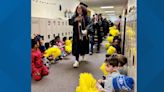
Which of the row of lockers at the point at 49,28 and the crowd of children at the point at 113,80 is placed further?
the row of lockers at the point at 49,28

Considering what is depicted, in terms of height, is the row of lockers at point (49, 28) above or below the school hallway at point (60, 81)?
above

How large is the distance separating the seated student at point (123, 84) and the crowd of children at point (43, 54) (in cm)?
220

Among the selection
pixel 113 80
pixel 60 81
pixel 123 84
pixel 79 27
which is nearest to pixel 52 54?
pixel 79 27

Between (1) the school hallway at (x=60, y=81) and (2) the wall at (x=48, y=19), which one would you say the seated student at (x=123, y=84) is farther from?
(2) the wall at (x=48, y=19)

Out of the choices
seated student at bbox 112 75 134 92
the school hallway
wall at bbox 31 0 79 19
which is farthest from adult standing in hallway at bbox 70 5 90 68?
seated student at bbox 112 75 134 92

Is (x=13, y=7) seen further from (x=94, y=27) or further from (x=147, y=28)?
(x=94, y=27)

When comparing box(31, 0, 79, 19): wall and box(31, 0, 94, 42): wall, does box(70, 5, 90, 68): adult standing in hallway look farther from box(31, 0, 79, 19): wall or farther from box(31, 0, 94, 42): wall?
box(31, 0, 79, 19): wall

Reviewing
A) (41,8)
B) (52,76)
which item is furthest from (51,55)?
(41,8)

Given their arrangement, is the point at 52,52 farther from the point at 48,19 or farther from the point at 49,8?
the point at 49,8

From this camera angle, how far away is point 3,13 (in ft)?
3.55

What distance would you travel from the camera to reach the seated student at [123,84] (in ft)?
5.88

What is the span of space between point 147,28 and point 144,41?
8 centimetres

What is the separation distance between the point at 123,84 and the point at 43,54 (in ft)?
11.6

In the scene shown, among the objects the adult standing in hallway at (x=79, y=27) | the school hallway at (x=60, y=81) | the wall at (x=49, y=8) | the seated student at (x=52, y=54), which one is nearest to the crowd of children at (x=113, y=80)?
the school hallway at (x=60, y=81)
